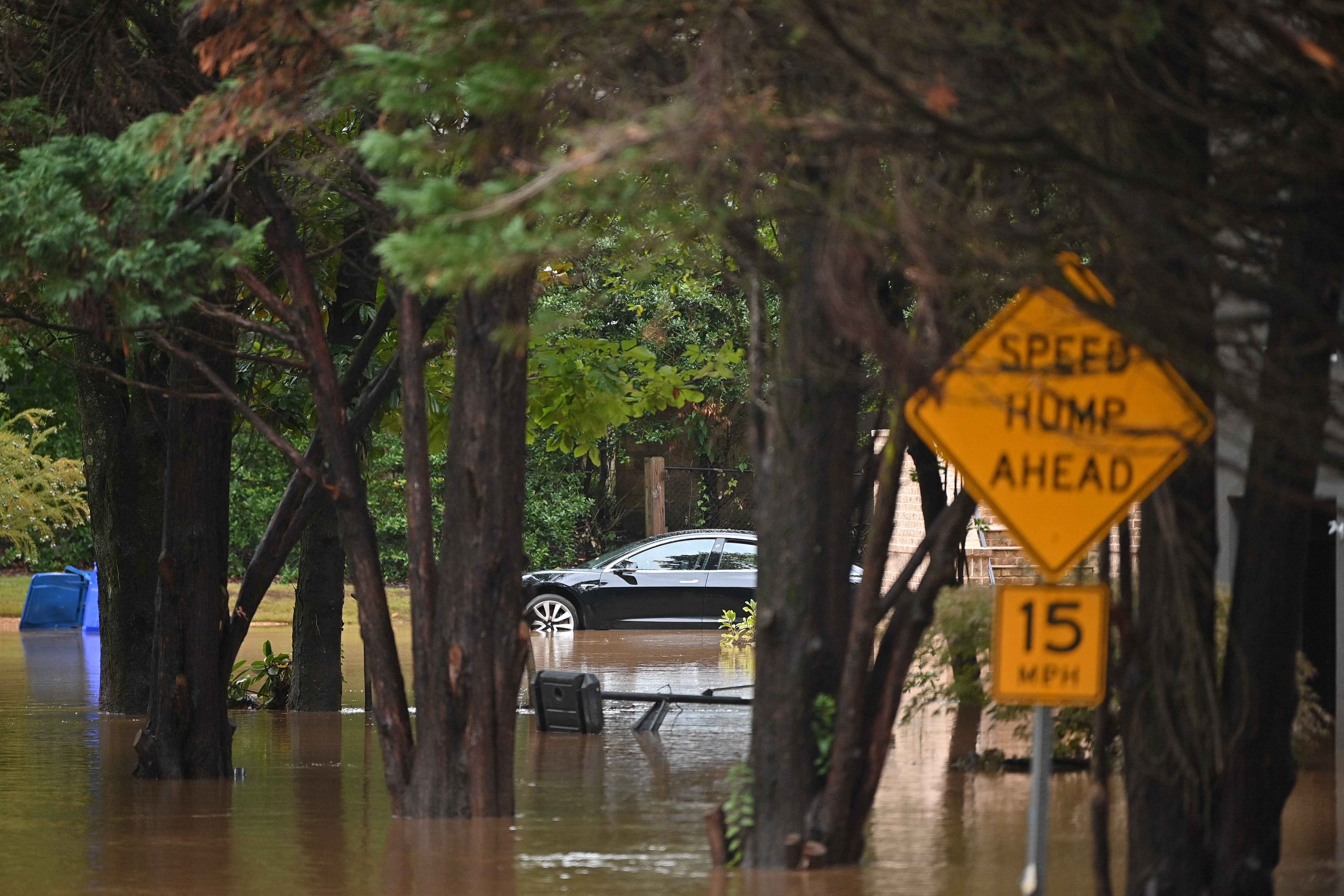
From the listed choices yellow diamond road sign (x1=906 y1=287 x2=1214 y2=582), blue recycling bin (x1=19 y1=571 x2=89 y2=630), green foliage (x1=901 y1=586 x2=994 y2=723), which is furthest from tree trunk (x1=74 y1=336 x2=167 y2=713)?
blue recycling bin (x1=19 y1=571 x2=89 y2=630)

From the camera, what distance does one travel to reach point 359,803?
11.0m

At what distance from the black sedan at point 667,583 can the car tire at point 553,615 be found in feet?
0.35

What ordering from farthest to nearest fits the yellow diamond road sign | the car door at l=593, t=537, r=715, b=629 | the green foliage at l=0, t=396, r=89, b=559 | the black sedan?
the green foliage at l=0, t=396, r=89, b=559, the car door at l=593, t=537, r=715, b=629, the black sedan, the yellow diamond road sign

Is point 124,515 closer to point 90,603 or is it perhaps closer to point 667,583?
point 667,583

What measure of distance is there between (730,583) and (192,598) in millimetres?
15525

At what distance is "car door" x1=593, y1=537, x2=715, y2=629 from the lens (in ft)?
88.0

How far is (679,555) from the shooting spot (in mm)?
27188

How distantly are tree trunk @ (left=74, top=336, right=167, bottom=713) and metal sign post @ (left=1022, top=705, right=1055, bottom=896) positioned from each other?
11259 millimetres

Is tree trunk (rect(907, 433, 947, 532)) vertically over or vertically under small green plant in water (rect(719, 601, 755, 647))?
over

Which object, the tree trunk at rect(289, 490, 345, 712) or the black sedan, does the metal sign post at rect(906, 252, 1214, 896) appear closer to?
the tree trunk at rect(289, 490, 345, 712)

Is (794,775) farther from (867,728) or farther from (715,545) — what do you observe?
(715,545)

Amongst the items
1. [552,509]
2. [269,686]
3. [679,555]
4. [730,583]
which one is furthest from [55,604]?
[269,686]

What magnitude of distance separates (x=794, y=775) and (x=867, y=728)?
1.39 feet

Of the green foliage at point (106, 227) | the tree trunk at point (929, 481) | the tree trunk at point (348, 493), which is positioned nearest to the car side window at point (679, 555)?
the tree trunk at point (929, 481)
